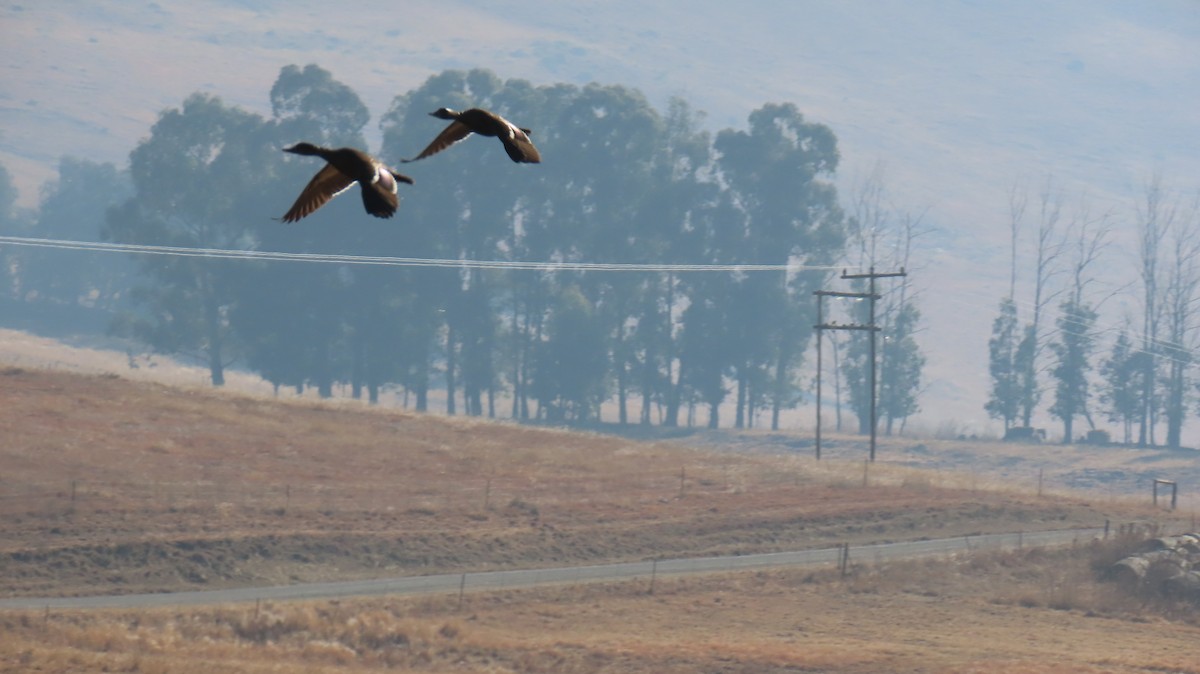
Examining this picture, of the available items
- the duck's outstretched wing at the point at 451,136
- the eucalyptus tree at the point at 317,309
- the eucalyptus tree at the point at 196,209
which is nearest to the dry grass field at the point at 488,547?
the duck's outstretched wing at the point at 451,136

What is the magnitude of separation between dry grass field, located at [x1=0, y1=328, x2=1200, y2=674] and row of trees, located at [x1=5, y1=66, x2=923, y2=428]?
110ft

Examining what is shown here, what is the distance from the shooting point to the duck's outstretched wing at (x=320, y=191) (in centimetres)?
955

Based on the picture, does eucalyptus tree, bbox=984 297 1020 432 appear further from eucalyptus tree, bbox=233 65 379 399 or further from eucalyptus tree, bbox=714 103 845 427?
eucalyptus tree, bbox=233 65 379 399

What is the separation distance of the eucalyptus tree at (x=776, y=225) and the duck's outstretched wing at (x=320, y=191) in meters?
96.2

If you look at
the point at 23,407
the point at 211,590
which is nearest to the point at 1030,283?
the point at 23,407

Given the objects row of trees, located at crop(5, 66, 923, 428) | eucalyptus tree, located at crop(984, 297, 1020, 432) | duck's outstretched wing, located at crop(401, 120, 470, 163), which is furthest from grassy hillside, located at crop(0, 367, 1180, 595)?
eucalyptus tree, located at crop(984, 297, 1020, 432)

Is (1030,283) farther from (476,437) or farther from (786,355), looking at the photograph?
(476,437)

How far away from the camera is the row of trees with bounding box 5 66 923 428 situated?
97.6 meters

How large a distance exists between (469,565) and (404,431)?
73.8ft

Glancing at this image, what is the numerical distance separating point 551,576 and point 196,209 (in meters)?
67.5

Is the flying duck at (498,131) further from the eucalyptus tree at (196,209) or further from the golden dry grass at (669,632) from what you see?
the eucalyptus tree at (196,209)

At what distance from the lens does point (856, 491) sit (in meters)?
54.3

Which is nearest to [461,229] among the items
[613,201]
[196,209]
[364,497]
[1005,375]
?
[613,201]

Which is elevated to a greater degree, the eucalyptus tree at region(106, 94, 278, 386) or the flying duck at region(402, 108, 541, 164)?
the eucalyptus tree at region(106, 94, 278, 386)
